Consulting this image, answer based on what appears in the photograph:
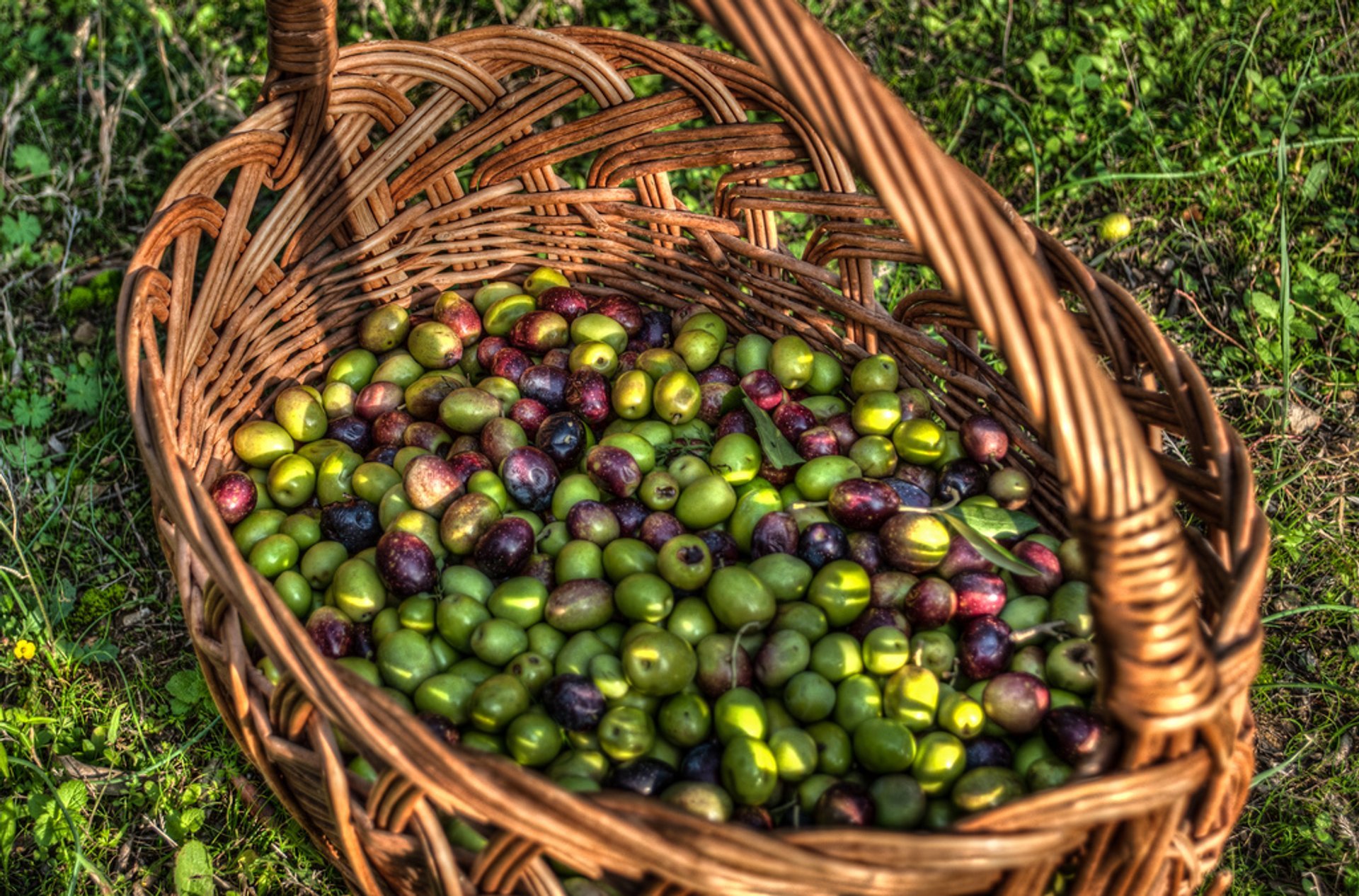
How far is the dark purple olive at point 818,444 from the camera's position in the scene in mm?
2990

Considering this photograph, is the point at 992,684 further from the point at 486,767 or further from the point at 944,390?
the point at 486,767

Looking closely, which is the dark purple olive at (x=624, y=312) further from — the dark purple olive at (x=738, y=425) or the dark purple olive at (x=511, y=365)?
the dark purple olive at (x=738, y=425)

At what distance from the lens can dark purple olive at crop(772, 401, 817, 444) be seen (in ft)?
10.1

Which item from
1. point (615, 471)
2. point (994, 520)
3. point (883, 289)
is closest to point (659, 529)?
point (615, 471)

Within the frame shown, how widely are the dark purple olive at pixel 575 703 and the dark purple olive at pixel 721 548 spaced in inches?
20.8

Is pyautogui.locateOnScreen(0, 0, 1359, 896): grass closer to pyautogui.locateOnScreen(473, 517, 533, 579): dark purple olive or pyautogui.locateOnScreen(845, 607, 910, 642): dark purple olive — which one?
pyautogui.locateOnScreen(473, 517, 533, 579): dark purple olive

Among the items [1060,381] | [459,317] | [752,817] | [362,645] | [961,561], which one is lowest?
[362,645]

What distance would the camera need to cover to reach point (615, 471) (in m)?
2.86

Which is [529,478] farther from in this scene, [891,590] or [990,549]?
[990,549]

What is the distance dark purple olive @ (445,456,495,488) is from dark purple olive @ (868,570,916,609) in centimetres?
115

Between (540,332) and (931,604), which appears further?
(540,332)

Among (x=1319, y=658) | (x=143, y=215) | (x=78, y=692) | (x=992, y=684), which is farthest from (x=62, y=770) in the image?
(x=1319, y=658)

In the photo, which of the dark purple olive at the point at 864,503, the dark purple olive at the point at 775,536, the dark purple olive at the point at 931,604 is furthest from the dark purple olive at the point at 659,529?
the dark purple olive at the point at 931,604

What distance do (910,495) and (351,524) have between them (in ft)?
5.19
